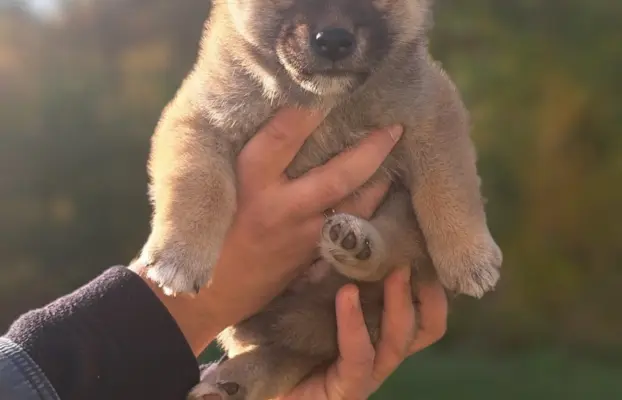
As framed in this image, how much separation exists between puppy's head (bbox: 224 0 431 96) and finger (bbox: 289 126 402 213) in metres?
0.19

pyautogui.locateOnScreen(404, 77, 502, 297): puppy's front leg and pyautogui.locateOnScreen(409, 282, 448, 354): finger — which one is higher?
pyautogui.locateOnScreen(404, 77, 502, 297): puppy's front leg

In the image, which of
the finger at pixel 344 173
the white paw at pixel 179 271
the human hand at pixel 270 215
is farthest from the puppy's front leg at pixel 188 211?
the finger at pixel 344 173

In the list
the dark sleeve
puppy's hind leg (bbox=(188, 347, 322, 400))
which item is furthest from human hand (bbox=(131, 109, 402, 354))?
the dark sleeve

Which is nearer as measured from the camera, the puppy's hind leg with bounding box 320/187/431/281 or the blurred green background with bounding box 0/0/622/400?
the puppy's hind leg with bounding box 320/187/431/281

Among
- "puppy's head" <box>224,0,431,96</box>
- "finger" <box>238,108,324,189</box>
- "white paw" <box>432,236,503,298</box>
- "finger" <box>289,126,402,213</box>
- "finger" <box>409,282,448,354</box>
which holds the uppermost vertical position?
"puppy's head" <box>224,0,431,96</box>

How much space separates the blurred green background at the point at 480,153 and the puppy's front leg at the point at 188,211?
5093 millimetres

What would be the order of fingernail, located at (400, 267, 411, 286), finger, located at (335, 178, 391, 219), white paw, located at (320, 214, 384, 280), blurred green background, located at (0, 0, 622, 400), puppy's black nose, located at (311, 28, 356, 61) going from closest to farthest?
puppy's black nose, located at (311, 28, 356, 61) → white paw, located at (320, 214, 384, 280) → fingernail, located at (400, 267, 411, 286) → finger, located at (335, 178, 391, 219) → blurred green background, located at (0, 0, 622, 400)

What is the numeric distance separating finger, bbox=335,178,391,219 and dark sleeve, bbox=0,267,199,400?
0.65 metres

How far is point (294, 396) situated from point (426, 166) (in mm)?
782

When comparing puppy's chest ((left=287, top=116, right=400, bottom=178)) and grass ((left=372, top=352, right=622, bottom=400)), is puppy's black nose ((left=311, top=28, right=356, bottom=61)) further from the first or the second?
grass ((left=372, top=352, right=622, bottom=400))

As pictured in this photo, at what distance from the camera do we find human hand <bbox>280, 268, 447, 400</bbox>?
218cm

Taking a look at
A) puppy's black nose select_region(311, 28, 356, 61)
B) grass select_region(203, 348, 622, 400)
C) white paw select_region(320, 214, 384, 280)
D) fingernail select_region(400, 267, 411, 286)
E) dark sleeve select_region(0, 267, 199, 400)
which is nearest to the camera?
dark sleeve select_region(0, 267, 199, 400)

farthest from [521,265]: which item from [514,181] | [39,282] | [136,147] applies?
[39,282]

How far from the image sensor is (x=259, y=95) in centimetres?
230
